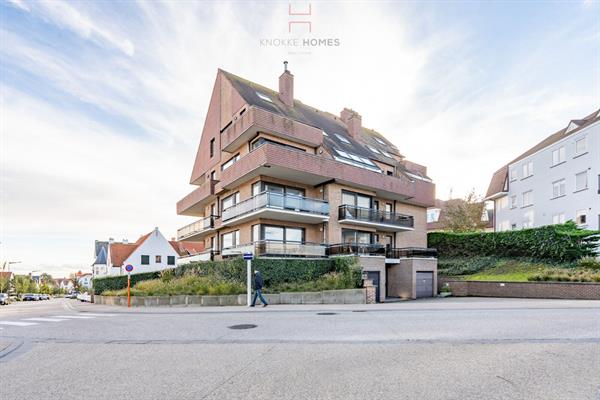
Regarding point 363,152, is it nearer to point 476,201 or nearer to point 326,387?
point 476,201

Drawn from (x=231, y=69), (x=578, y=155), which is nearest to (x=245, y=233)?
(x=231, y=69)

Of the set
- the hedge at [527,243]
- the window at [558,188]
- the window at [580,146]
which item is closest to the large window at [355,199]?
the hedge at [527,243]

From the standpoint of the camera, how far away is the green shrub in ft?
67.6

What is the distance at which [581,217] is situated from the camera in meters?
27.8

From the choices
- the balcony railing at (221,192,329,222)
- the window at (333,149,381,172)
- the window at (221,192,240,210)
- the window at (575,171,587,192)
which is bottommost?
the balcony railing at (221,192,329,222)

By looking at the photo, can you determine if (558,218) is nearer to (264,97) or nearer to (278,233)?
(278,233)

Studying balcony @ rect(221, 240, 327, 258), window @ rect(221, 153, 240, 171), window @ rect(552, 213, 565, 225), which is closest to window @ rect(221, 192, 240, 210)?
window @ rect(221, 153, 240, 171)

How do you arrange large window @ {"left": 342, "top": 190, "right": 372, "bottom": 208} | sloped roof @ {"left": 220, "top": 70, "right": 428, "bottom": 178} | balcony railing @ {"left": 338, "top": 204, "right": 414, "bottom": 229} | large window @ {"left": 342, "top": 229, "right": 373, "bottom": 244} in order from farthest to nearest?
sloped roof @ {"left": 220, "top": 70, "right": 428, "bottom": 178} → large window @ {"left": 342, "top": 190, "right": 372, "bottom": 208} → large window @ {"left": 342, "top": 229, "right": 373, "bottom": 244} → balcony railing @ {"left": 338, "top": 204, "right": 414, "bottom": 229}

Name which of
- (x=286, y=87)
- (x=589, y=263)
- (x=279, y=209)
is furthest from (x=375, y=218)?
(x=589, y=263)

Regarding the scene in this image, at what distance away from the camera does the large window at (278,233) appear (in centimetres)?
2216

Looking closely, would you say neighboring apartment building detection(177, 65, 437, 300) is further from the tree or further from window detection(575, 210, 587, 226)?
window detection(575, 210, 587, 226)

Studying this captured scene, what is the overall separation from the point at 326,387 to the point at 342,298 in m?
12.9

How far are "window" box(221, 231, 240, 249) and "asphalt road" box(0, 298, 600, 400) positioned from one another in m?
14.2

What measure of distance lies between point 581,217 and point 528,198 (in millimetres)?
6921
